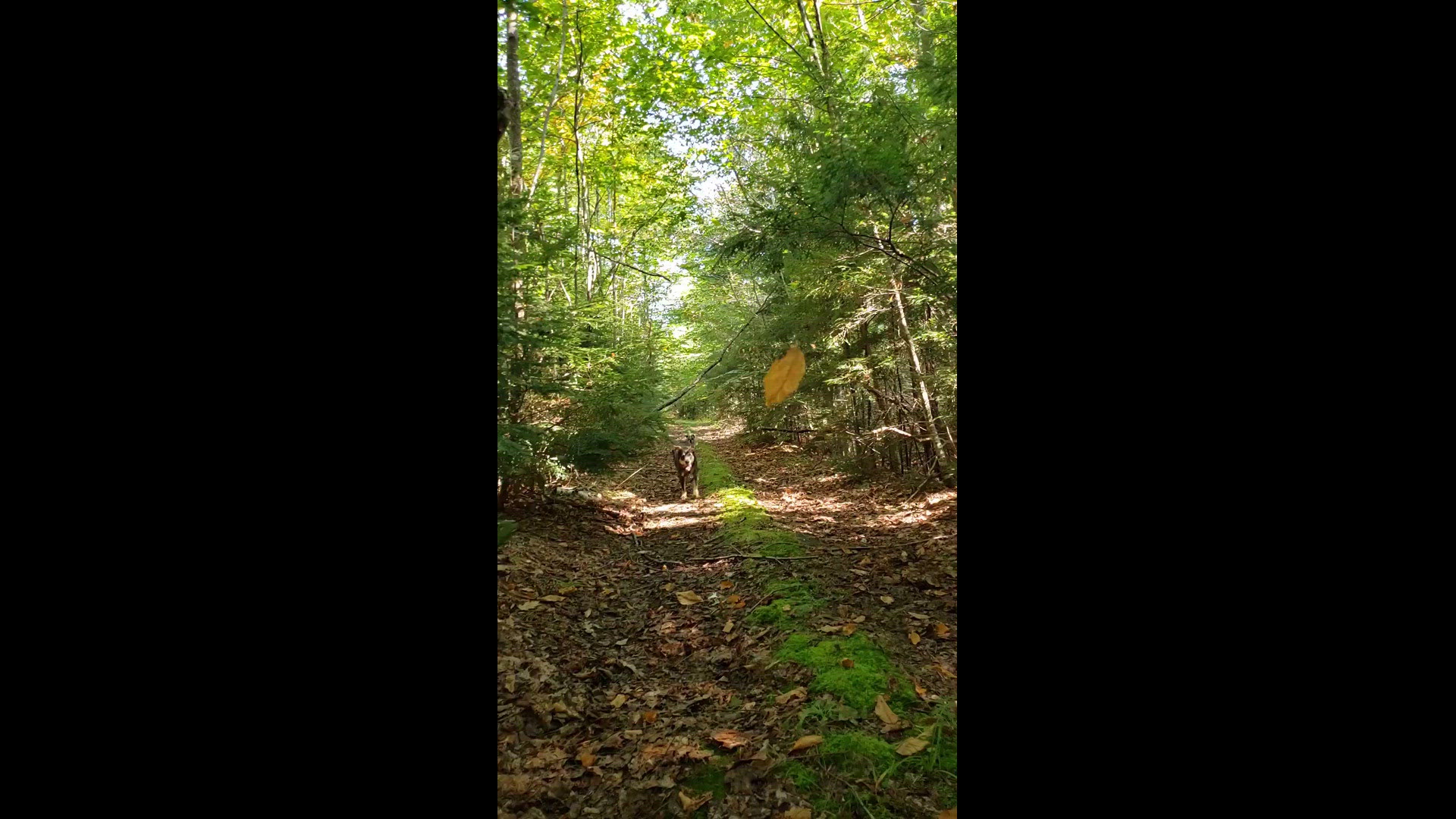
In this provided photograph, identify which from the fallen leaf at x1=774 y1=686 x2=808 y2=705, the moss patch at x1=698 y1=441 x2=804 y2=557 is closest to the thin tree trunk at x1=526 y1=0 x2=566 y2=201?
the moss patch at x1=698 y1=441 x2=804 y2=557

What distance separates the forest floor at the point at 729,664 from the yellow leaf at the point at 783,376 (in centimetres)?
167

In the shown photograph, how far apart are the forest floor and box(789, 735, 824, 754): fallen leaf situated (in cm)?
3

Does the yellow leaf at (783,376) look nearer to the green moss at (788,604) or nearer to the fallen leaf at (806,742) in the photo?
the fallen leaf at (806,742)

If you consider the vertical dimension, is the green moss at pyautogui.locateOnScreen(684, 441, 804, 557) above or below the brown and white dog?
below

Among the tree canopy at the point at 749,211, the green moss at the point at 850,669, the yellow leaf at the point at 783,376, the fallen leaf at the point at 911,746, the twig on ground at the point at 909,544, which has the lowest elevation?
the fallen leaf at the point at 911,746

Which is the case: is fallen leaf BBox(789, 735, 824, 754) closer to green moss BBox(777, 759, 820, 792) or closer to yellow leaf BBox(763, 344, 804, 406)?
green moss BBox(777, 759, 820, 792)

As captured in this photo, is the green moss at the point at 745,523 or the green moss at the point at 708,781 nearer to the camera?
the green moss at the point at 708,781

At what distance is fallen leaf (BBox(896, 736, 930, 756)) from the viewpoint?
2.89 meters

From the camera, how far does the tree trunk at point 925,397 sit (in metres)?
8.50

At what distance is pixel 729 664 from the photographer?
4238 millimetres

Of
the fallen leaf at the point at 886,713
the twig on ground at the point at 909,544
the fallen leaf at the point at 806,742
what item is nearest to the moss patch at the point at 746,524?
the twig on ground at the point at 909,544

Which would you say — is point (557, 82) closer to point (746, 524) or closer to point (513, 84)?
point (513, 84)
